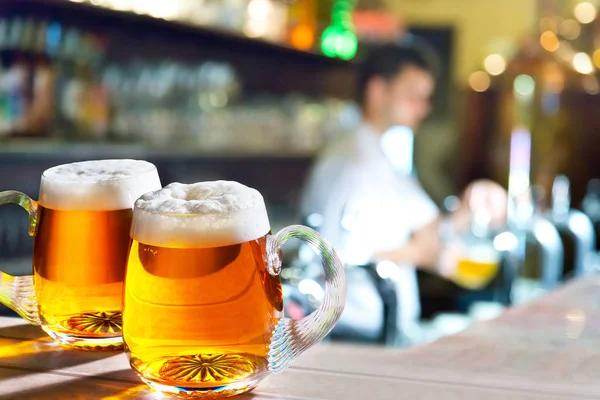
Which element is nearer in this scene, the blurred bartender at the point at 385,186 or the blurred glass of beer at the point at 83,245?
the blurred glass of beer at the point at 83,245

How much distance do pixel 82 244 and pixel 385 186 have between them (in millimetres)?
2403

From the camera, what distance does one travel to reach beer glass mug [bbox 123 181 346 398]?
65cm

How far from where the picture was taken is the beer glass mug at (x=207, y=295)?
0.65 meters

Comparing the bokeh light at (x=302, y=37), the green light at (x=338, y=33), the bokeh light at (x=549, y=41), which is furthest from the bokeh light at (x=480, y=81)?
the bokeh light at (x=549, y=41)

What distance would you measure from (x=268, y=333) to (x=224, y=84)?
2816mm

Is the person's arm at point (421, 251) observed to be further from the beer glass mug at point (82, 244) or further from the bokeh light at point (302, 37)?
the beer glass mug at point (82, 244)

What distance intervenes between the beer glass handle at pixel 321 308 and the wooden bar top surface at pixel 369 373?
4 cm

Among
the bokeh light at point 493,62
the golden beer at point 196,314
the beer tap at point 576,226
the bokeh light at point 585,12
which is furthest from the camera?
the bokeh light at point 493,62

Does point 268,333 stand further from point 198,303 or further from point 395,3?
point 395,3

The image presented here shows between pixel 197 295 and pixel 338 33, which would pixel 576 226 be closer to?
pixel 338 33

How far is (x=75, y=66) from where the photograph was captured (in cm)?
269

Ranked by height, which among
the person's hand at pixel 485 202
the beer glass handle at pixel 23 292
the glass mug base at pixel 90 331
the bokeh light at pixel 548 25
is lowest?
the person's hand at pixel 485 202

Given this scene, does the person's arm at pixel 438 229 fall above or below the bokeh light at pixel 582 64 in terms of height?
below

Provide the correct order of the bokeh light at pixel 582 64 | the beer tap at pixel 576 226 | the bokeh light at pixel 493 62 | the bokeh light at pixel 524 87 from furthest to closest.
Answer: the bokeh light at pixel 524 87 → the bokeh light at pixel 493 62 → the beer tap at pixel 576 226 → the bokeh light at pixel 582 64
